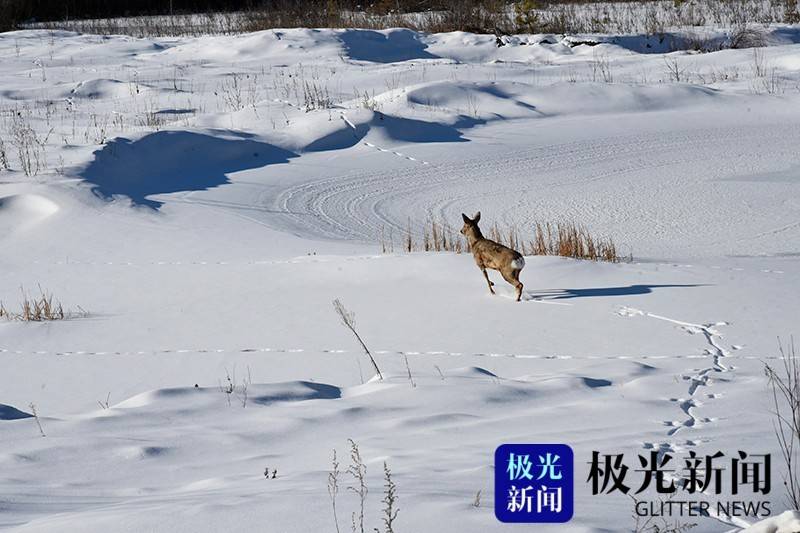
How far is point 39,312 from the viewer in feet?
24.6

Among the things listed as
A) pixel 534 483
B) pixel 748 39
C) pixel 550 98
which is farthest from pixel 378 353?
pixel 748 39

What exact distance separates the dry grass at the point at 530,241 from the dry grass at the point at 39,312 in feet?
8.51

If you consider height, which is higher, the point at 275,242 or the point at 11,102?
the point at 11,102

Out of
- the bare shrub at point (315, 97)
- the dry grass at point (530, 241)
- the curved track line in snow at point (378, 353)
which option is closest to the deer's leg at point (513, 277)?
the curved track line in snow at point (378, 353)

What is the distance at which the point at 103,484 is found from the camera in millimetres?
3828

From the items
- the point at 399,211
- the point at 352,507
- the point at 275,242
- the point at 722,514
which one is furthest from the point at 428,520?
the point at 399,211

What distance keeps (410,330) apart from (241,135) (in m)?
7.78

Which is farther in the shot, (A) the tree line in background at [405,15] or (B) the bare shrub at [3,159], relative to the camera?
(A) the tree line in background at [405,15]

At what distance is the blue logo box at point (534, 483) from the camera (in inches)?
118

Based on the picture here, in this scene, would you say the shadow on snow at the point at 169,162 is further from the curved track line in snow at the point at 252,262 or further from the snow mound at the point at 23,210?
the curved track line in snow at the point at 252,262

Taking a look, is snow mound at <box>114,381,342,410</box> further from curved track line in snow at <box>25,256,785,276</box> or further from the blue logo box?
curved track line in snow at <box>25,256,785,276</box>

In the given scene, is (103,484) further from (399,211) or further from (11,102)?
(11,102)

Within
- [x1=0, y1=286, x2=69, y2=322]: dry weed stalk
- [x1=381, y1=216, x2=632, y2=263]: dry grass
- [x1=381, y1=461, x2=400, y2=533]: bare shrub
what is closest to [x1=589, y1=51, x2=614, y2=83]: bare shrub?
[x1=381, y1=216, x2=632, y2=263]: dry grass

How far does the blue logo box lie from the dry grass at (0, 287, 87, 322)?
4.75 meters
